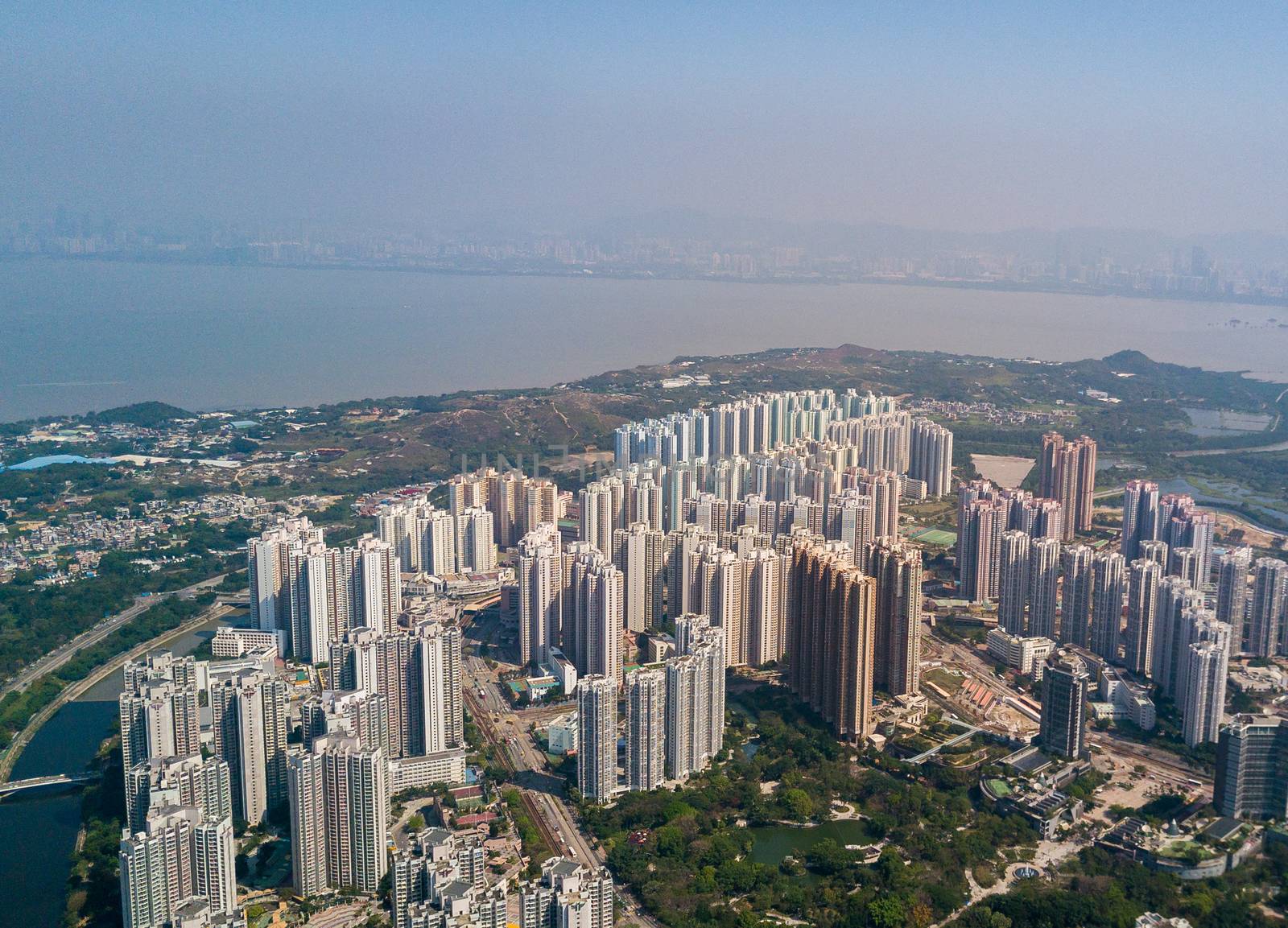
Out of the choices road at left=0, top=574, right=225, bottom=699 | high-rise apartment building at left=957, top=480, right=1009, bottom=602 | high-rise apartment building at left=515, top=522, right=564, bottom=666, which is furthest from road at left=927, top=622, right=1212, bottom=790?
road at left=0, top=574, right=225, bottom=699

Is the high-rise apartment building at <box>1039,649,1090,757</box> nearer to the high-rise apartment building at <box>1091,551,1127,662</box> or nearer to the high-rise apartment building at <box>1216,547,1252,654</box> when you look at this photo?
the high-rise apartment building at <box>1091,551,1127,662</box>

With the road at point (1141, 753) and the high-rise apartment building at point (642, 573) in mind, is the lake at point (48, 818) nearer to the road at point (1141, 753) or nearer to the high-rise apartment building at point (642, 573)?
the high-rise apartment building at point (642, 573)

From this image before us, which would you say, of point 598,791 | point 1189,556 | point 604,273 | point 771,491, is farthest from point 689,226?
point 598,791

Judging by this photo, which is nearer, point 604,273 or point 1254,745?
point 1254,745

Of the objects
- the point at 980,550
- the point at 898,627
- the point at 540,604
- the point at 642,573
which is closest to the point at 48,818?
the point at 540,604

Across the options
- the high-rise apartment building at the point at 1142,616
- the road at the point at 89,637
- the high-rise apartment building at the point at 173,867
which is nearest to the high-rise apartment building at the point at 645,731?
the high-rise apartment building at the point at 173,867

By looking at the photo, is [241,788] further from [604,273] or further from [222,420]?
[604,273]
